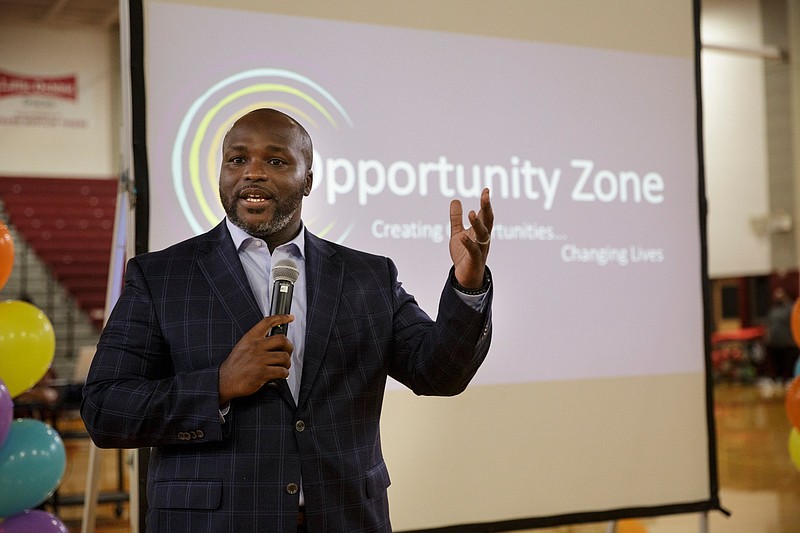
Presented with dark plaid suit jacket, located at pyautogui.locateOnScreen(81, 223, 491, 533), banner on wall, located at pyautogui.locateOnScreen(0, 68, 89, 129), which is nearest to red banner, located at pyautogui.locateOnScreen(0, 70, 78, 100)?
banner on wall, located at pyautogui.locateOnScreen(0, 68, 89, 129)

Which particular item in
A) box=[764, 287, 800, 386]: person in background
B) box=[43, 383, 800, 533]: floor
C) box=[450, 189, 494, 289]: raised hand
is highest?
box=[450, 189, 494, 289]: raised hand

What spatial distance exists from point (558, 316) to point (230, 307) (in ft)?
7.71

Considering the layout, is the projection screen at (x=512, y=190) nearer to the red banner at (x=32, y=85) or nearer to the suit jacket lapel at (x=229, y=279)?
the suit jacket lapel at (x=229, y=279)

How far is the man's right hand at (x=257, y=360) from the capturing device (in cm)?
139

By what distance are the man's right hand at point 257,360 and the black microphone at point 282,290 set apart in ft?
0.11

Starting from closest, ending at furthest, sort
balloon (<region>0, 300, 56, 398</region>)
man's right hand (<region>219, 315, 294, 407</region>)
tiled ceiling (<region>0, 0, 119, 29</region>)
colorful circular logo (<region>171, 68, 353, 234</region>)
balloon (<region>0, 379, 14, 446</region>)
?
man's right hand (<region>219, 315, 294, 407</region>), balloon (<region>0, 379, 14, 446</region>), balloon (<region>0, 300, 56, 398</region>), colorful circular logo (<region>171, 68, 353, 234</region>), tiled ceiling (<region>0, 0, 119, 29</region>)

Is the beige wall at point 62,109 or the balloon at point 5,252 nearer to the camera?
the balloon at point 5,252

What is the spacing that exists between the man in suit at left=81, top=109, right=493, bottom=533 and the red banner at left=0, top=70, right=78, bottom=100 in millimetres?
12127

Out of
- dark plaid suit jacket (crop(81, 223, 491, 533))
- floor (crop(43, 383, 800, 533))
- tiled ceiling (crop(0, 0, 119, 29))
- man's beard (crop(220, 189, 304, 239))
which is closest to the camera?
dark plaid suit jacket (crop(81, 223, 491, 533))

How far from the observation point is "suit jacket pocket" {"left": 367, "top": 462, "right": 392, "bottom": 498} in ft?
5.36

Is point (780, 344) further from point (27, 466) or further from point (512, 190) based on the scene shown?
point (27, 466)

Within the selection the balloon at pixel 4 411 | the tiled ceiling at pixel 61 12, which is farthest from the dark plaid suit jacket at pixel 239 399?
the tiled ceiling at pixel 61 12

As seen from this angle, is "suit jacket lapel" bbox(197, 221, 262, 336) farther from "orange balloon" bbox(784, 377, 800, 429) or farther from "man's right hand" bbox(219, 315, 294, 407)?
"orange balloon" bbox(784, 377, 800, 429)

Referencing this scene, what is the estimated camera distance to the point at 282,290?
148cm
